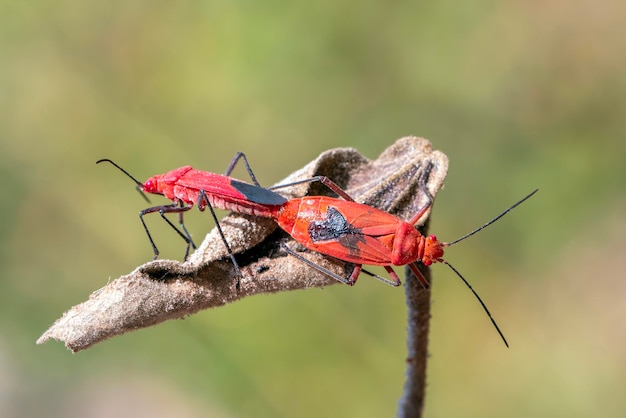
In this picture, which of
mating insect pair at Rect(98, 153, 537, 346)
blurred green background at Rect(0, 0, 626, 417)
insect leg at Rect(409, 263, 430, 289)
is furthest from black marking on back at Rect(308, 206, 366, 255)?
blurred green background at Rect(0, 0, 626, 417)

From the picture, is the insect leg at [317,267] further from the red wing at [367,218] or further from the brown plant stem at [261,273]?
the red wing at [367,218]

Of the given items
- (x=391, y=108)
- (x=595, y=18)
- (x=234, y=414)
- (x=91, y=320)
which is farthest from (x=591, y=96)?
(x=91, y=320)

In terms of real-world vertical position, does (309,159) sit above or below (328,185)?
below

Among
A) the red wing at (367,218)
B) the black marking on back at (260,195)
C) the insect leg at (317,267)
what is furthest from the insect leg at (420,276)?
the black marking on back at (260,195)

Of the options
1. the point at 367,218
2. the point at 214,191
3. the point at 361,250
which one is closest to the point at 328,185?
the point at 367,218

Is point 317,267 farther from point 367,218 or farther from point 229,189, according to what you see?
point 229,189

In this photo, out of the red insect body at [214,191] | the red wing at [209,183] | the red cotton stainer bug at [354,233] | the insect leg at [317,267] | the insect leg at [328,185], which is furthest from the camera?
the red wing at [209,183]
